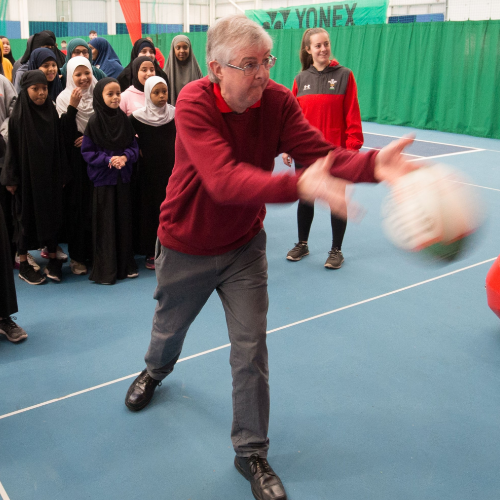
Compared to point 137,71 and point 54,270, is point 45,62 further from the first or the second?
point 54,270

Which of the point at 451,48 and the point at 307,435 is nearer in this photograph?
the point at 307,435

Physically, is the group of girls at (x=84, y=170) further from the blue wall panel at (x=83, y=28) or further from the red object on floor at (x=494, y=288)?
the blue wall panel at (x=83, y=28)

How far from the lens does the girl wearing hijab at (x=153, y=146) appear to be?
5.02 metres

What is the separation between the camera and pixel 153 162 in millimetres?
5066

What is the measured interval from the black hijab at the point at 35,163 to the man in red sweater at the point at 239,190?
2.42m

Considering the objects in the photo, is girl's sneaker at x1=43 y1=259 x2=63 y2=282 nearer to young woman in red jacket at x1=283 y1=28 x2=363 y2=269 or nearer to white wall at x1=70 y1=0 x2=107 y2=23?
young woman in red jacket at x1=283 y1=28 x2=363 y2=269

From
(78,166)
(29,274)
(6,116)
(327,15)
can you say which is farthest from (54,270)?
(327,15)

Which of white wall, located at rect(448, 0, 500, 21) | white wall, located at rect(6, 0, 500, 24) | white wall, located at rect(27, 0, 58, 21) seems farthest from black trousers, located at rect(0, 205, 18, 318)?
white wall, located at rect(27, 0, 58, 21)

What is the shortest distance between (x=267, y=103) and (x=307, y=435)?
1706 mm

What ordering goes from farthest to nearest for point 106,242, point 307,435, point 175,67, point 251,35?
point 175,67
point 106,242
point 307,435
point 251,35

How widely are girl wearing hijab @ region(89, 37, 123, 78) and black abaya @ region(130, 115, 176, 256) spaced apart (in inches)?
115

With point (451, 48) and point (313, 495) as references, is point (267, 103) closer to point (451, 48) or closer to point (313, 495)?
point (313, 495)

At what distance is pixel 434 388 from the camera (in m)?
3.41

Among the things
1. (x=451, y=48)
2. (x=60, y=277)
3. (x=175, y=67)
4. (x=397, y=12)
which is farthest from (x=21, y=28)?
(x=60, y=277)
